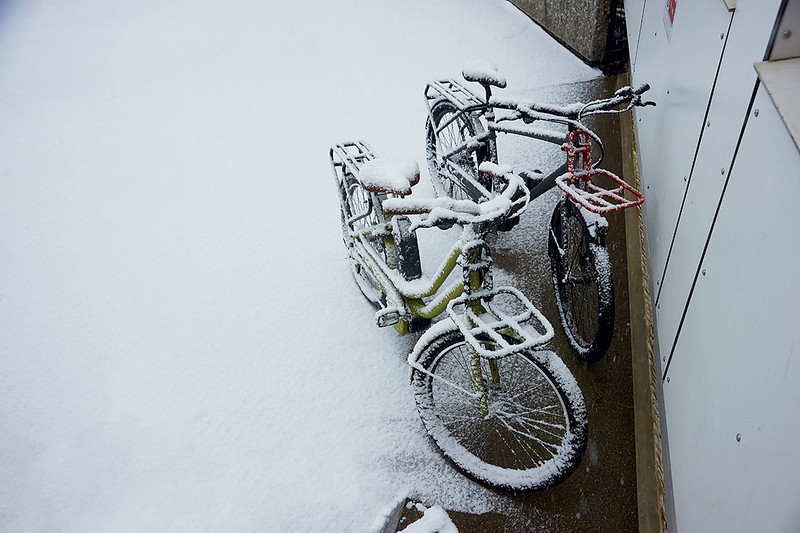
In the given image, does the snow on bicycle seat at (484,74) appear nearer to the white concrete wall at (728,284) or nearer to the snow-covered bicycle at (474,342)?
the snow-covered bicycle at (474,342)

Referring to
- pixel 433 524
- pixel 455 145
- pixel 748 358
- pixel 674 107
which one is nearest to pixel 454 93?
pixel 455 145

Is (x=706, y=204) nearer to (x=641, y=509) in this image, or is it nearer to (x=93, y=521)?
(x=641, y=509)

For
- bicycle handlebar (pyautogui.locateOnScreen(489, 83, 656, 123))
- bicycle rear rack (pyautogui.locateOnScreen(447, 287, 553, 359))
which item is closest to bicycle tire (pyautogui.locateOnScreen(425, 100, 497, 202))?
Result: bicycle handlebar (pyautogui.locateOnScreen(489, 83, 656, 123))

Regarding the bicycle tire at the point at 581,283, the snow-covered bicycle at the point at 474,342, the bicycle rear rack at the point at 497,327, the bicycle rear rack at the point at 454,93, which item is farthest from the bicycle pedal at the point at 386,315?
the bicycle rear rack at the point at 454,93

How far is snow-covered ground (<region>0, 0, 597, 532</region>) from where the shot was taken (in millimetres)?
2719

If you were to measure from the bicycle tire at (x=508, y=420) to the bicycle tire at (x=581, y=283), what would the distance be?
1.16ft

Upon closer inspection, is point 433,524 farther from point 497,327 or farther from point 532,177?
point 532,177

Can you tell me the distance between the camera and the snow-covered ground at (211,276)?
107 inches

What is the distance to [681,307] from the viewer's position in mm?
2068

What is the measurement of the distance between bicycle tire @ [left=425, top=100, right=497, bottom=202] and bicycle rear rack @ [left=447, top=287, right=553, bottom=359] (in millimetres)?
1345

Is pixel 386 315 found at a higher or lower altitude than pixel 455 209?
lower

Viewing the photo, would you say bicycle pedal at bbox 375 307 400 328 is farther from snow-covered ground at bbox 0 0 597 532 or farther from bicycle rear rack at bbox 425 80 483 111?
bicycle rear rack at bbox 425 80 483 111

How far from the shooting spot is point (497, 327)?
217 cm

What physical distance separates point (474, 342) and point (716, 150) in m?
1.08
